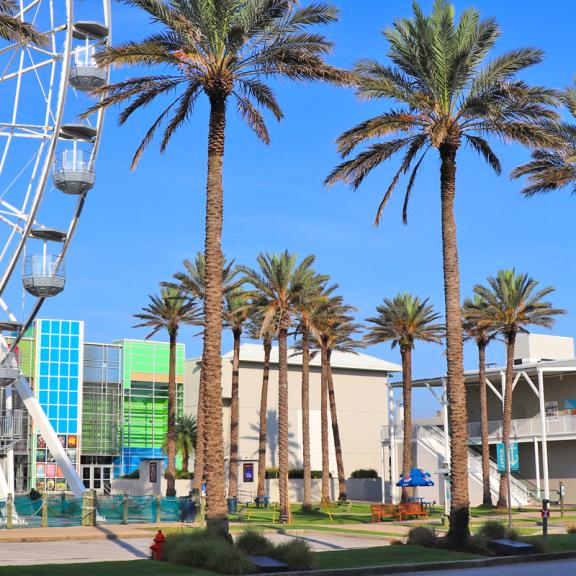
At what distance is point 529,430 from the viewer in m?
59.7

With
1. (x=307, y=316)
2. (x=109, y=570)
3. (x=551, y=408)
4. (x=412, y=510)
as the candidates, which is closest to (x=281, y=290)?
(x=307, y=316)

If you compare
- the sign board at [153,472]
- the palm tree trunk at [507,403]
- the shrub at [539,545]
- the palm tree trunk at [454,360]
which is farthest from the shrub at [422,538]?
the sign board at [153,472]

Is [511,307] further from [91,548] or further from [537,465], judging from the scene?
[91,548]

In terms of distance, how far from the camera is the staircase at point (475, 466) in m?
58.9

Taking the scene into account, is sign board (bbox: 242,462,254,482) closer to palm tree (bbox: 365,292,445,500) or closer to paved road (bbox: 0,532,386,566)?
palm tree (bbox: 365,292,445,500)

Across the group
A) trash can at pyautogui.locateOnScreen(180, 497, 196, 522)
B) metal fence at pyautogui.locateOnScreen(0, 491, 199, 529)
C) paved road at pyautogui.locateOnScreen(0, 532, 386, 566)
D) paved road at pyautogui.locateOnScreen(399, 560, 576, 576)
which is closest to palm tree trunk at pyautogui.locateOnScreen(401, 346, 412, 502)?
trash can at pyautogui.locateOnScreen(180, 497, 196, 522)

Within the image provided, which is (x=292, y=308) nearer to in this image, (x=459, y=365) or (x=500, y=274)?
(x=500, y=274)

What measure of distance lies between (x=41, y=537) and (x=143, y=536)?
3.44 meters

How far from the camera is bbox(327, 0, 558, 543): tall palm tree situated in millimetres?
26516

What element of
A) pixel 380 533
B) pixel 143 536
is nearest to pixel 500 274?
pixel 380 533

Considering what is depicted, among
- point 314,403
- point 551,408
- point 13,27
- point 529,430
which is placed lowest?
point 529,430

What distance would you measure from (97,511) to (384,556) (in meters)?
18.2

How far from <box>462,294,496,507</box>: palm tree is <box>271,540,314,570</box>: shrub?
35.0 metres

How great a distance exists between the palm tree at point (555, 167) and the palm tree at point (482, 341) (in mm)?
22542
